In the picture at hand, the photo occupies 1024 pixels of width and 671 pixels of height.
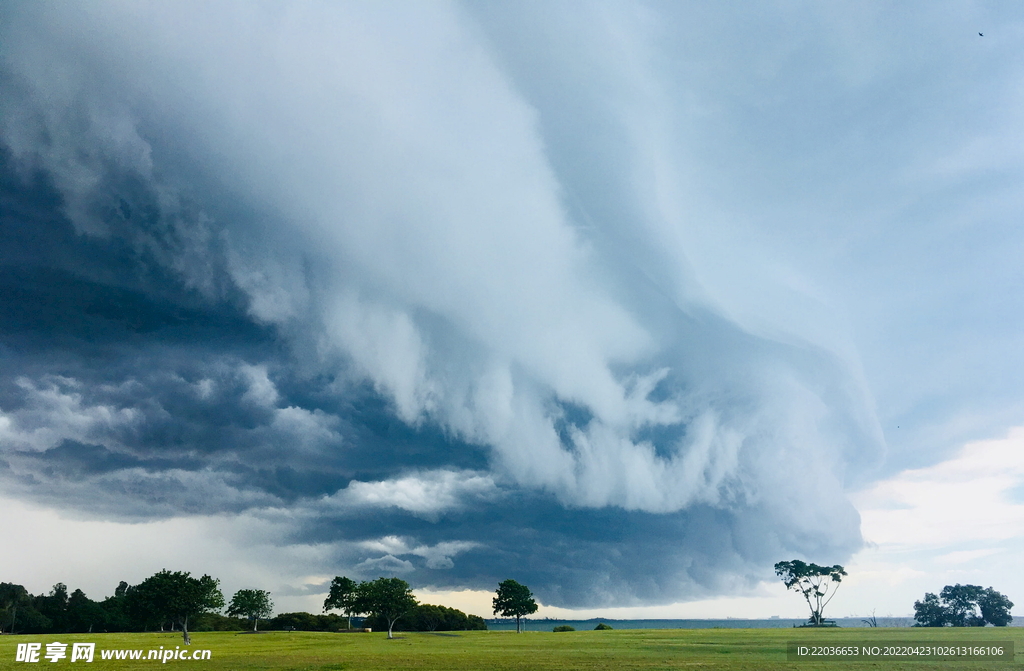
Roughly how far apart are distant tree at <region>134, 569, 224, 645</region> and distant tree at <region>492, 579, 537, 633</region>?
10473 centimetres

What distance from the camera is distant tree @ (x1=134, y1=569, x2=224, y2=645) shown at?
100688 mm

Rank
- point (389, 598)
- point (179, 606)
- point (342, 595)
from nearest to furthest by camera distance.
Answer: point (179, 606), point (389, 598), point (342, 595)

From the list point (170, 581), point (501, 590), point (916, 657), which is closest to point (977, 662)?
point (916, 657)

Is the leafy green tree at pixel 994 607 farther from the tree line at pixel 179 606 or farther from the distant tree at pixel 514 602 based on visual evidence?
the tree line at pixel 179 606

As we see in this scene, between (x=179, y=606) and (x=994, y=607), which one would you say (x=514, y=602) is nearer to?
(x=179, y=606)

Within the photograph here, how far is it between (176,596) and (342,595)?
3521 inches

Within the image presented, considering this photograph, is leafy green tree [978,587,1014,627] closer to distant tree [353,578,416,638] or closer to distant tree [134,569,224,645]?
distant tree [353,578,416,638]

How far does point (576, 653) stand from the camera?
7069 centimetres

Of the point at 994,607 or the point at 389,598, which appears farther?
the point at 994,607

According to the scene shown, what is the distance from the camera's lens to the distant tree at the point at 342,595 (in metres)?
180

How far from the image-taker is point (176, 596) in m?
101

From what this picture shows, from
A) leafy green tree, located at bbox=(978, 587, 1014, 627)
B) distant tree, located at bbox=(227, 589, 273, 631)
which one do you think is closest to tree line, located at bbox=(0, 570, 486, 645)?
distant tree, located at bbox=(227, 589, 273, 631)

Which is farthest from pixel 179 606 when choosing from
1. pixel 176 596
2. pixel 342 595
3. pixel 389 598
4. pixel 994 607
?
pixel 994 607

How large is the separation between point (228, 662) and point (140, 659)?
12.5m
